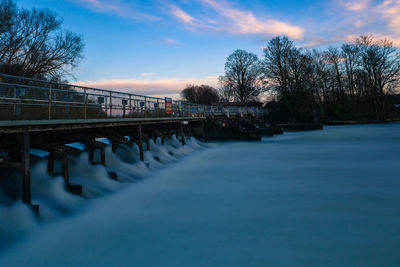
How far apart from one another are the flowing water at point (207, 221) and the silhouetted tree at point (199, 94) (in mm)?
80834

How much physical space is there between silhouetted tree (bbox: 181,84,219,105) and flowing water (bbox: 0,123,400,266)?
8083cm

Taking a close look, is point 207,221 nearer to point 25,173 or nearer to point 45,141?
point 25,173

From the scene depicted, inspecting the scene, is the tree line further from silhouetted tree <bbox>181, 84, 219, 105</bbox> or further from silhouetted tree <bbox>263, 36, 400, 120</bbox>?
silhouetted tree <bbox>181, 84, 219, 105</bbox>

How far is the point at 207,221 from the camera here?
7.49 m

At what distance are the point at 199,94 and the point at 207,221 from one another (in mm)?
88876

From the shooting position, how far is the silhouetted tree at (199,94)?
305 feet

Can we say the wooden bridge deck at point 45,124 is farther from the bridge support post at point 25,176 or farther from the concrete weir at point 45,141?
the bridge support post at point 25,176

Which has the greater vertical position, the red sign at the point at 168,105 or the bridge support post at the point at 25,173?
the red sign at the point at 168,105

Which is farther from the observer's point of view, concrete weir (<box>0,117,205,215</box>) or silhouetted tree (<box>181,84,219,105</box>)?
silhouetted tree (<box>181,84,219,105</box>)

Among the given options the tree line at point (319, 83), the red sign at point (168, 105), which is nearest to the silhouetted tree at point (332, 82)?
the tree line at point (319, 83)

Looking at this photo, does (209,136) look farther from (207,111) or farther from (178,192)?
(178,192)

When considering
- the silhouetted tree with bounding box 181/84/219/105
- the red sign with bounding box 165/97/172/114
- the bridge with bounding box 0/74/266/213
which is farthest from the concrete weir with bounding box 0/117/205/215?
the silhouetted tree with bounding box 181/84/219/105

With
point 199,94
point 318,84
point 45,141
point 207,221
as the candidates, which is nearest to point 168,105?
point 45,141

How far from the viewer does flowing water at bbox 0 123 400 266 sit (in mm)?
5570
